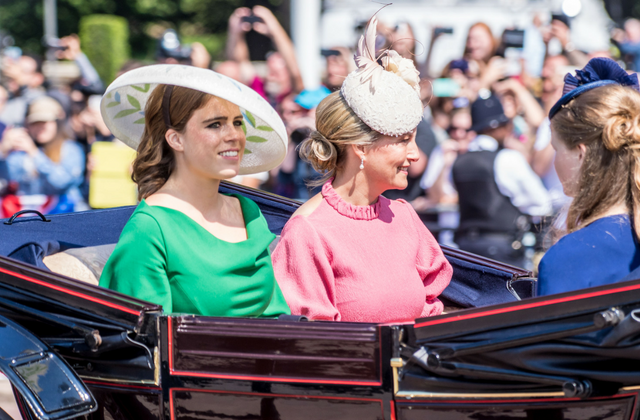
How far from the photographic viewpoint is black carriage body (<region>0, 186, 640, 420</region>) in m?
1.64

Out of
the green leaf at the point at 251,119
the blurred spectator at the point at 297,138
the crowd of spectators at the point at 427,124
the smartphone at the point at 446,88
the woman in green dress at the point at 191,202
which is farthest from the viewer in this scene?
the smartphone at the point at 446,88

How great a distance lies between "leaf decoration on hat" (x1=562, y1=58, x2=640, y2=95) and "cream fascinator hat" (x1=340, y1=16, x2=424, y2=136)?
49cm

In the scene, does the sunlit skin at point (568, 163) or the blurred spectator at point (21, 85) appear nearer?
the sunlit skin at point (568, 163)

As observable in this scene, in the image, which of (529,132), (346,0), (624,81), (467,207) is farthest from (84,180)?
(346,0)

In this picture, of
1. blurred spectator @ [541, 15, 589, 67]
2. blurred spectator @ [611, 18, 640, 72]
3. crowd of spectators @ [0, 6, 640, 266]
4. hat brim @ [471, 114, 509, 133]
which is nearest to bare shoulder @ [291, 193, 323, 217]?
crowd of spectators @ [0, 6, 640, 266]

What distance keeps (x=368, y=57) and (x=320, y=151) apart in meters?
0.35

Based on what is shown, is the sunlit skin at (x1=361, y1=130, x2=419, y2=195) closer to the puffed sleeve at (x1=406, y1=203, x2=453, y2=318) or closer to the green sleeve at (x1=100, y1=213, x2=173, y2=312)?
the puffed sleeve at (x1=406, y1=203, x2=453, y2=318)

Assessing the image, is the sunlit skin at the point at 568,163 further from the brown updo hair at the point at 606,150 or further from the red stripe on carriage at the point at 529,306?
the red stripe on carriage at the point at 529,306

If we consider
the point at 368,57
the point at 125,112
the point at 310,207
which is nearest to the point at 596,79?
the point at 368,57

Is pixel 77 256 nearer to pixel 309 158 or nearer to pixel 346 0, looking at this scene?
pixel 309 158

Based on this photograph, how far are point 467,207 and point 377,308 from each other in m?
3.14

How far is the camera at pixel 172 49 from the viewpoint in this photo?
663cm

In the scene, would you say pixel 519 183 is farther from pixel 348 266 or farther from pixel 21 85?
pixel 21 85

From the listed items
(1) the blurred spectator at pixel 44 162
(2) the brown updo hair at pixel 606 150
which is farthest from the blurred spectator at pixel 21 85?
(2) the brown updo hair at pixel 606 150
